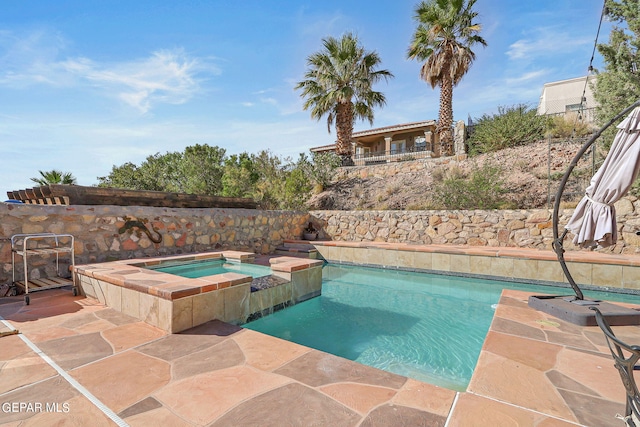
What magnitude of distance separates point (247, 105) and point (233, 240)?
5346 millimetres

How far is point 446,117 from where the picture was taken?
48.7ft

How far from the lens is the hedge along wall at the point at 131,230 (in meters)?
4.21

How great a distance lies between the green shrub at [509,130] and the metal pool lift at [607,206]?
12405 mm

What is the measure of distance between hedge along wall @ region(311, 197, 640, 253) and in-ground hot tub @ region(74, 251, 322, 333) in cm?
501

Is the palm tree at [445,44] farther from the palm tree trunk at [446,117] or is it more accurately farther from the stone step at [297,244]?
the stone step at [297,244]

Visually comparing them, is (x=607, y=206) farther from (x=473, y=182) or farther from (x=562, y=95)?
(x=562, y=95)

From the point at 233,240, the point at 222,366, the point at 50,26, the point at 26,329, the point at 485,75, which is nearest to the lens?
the point at 222,366

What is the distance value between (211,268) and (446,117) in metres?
14.2

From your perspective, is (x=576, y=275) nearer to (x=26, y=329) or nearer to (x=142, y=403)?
(x=142, y=403)

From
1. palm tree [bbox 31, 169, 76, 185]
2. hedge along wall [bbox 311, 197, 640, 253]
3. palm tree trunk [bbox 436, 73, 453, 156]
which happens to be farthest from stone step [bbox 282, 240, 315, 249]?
palm tree [bbox 31, 169, 76, 185]

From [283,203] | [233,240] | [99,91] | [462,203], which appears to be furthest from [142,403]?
[283,203]

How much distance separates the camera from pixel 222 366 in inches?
80.1

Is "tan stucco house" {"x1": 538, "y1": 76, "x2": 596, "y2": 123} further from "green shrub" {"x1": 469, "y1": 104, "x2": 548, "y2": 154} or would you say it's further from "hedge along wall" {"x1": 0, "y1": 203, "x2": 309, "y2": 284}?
"hedge along wall" {"x1": 0, "y1": 203, "x2": 309, "y2": 284}
